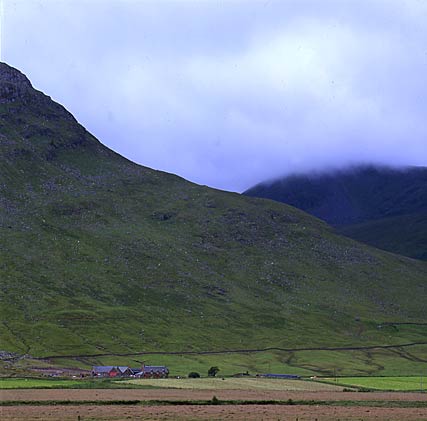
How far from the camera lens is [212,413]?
79125 millimetres

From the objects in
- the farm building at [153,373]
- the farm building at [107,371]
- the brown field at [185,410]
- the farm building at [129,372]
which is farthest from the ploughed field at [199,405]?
the farm building at [107,371]

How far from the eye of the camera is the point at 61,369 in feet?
632

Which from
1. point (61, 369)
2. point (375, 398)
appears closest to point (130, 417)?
point (375, 398)

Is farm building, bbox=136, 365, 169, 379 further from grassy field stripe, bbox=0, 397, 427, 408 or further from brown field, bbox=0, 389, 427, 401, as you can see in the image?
grassy field stripe, bbox=0, 397, 427, 408

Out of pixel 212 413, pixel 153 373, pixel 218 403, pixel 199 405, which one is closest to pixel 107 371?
pixel 153 373

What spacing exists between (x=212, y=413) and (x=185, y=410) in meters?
4.69

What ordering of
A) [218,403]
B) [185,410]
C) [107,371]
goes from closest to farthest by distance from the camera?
[185,410]
[218,403]
[107,371]

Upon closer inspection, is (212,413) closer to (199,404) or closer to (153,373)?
(199,404)

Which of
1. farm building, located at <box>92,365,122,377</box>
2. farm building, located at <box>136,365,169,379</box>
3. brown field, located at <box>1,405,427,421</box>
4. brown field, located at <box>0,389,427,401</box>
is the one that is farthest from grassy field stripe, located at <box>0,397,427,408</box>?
farm building, located at <box>92,365,122,377</box>

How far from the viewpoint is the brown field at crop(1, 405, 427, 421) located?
74.6 meters

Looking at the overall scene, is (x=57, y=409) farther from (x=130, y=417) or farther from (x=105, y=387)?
(x=105, y=387)

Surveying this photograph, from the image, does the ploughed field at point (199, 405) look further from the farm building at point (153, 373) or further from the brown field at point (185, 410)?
the farm building at point (153, 373)

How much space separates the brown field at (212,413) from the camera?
74.6 meters

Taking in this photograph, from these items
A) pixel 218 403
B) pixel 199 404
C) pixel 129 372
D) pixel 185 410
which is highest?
pixel 185 410
